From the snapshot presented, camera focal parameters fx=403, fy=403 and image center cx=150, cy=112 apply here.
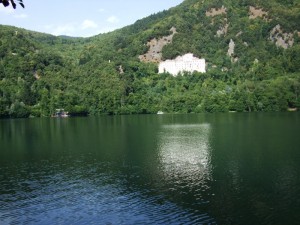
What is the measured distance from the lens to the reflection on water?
43.3 meters

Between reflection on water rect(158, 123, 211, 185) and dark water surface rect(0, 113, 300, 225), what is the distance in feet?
0.38

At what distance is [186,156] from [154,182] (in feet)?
52.4

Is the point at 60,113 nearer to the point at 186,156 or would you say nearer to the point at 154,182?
the point at 186,156

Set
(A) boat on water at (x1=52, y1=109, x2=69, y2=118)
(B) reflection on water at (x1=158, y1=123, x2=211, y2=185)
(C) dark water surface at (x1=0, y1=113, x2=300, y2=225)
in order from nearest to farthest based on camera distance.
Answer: (C) dark water surface at (x1=0, y1=113, x2=300, y2=225) < (B) reflection on water at (x1=158, y1=123, x2=211, y2=185) < (A) boat on water at (x1=52, y1=109, x2=69, y2=118)

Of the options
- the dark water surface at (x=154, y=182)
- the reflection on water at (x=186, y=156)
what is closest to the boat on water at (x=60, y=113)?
the reflection on water at (x=186, y=156)

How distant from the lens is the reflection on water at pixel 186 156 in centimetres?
4329

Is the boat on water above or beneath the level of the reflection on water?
above

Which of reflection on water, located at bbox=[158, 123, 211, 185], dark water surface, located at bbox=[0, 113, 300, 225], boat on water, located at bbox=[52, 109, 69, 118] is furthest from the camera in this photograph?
boat on water, located at bbox=[52, 109, 69, 118]

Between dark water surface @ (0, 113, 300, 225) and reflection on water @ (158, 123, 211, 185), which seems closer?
dark water surface @ (0, 113, 300, 225)

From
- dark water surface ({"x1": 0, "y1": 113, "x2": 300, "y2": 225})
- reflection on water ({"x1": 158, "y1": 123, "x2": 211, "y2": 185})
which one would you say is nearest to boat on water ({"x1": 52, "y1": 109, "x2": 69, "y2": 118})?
reflection on water ({"x1": 158, "y1": 123, "x2": 211, "y2": 185})

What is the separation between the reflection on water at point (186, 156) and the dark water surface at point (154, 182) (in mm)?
117

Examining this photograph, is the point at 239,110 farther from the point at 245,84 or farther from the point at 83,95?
the point at 83,95

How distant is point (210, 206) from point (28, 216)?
1386cm

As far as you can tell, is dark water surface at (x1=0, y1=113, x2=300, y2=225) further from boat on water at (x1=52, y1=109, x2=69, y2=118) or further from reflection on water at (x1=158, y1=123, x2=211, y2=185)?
boat on water at (x1=52, y1=109, x2=69, y2=118)
